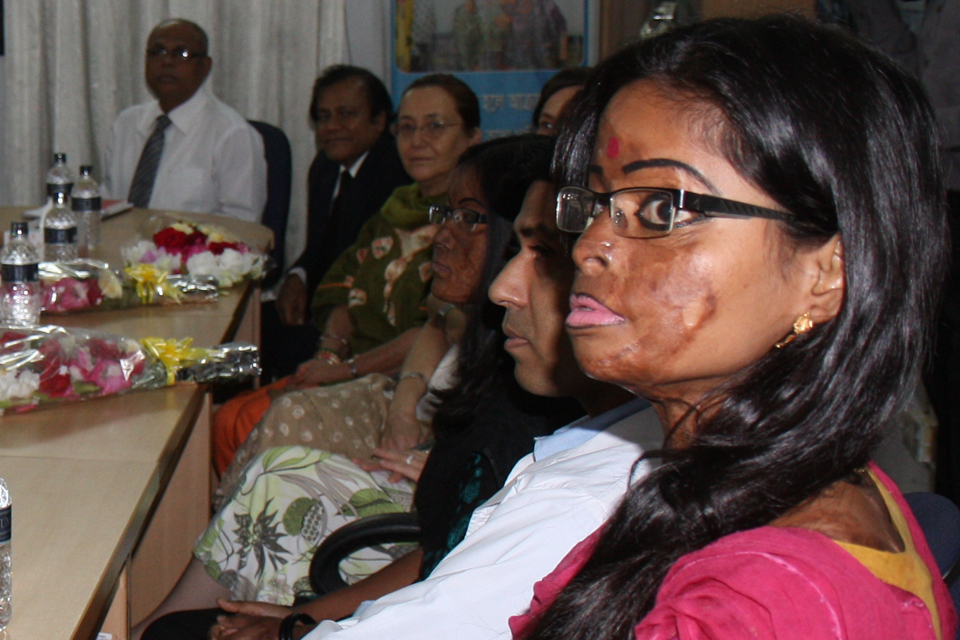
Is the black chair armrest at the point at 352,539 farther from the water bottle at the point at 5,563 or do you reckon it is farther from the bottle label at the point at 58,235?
the bottle label at the point at 58,235

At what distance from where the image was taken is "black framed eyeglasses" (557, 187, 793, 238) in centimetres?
74

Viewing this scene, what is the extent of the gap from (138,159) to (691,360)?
12.9 feet

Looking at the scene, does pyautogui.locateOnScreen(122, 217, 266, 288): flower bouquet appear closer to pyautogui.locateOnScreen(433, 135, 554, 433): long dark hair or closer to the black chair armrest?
pyautogui.locateOnScreen(433, 135, 554, 433): long dark hair

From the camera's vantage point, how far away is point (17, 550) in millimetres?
1027

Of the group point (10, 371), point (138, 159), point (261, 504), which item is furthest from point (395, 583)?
point (138, 159)

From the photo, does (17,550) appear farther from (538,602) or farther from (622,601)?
(622,601)

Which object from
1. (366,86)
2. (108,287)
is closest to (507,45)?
(366,86)

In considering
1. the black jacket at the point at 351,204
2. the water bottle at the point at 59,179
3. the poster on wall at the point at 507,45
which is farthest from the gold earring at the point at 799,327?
the poster on wall at the point at 507,45

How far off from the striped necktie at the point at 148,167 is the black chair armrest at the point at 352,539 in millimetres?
2783

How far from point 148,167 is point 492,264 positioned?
277cm

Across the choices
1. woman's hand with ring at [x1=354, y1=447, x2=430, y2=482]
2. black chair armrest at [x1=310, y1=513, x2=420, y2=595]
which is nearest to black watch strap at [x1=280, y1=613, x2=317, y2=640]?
black chair armrest at [x1=310, y1=513, x2=420, y2=595]

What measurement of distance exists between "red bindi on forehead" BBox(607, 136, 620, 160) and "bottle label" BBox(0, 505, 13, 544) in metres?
0.67

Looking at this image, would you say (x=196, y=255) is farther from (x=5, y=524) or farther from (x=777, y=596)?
(x=777, y=596)

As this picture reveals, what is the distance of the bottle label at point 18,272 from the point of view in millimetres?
1787
